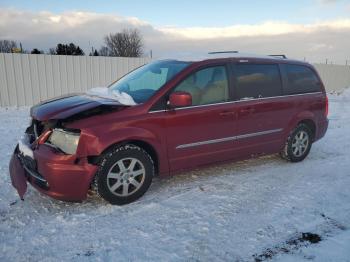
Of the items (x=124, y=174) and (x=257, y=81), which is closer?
(x=124, y=174)

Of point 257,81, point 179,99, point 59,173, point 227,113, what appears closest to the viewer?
point 59,173

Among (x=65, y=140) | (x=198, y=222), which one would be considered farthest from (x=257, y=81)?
(x=65, y=140)

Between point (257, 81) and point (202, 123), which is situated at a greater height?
point (257, 81)

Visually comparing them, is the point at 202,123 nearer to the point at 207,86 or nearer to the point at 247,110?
the point at 207,86

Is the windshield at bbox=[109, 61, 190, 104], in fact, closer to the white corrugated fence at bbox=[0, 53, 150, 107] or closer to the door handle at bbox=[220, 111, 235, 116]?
the door handle at bbox=[220, 111, 235, 116]

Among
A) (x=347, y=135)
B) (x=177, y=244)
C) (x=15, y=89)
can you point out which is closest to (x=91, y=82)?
(x=15, y=89)

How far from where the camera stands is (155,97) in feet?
13.3

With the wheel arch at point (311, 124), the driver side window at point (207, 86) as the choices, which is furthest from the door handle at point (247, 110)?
the wheel arch at point (311, 124)

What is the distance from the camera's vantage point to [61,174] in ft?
11.5

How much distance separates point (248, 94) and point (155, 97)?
154 centimetres

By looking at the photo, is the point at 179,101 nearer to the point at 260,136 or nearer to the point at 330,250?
the point at 260,136

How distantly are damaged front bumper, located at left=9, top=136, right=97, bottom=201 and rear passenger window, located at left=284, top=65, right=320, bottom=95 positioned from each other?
11.4 ft

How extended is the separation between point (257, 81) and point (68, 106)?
2783mm

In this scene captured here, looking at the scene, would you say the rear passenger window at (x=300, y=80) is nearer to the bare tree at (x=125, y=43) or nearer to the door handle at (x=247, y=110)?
the door handle at (x=247, y=110)
